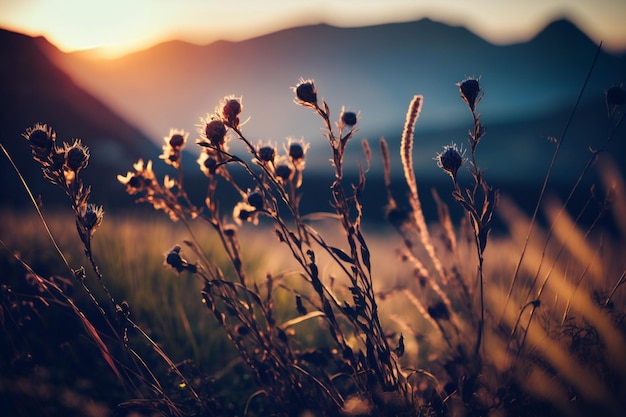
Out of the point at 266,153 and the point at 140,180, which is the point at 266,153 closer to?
the point at 266,153

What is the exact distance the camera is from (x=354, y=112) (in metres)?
1.65

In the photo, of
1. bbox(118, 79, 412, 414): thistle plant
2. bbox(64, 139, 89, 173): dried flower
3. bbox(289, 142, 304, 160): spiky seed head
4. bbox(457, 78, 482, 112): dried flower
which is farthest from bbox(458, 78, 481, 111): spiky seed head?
bbox(64, 139, 89, 173): dried flower

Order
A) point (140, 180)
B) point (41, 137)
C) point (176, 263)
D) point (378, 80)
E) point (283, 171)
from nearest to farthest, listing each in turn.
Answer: point (41, 137) < point (176, 263) < point (283, 171) < point (140, 180) < point (378, 80)

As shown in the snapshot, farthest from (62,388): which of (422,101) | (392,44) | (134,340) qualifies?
(392,44)

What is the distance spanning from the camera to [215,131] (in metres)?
1.46

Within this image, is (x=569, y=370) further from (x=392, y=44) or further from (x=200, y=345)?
(x=392, y=44)

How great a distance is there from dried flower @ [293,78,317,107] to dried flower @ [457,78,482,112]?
46cm

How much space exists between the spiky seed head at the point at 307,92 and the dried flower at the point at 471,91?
1.51 ft

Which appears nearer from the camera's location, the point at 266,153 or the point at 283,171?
the point at 266,153

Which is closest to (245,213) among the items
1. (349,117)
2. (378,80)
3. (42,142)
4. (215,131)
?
(215,131)

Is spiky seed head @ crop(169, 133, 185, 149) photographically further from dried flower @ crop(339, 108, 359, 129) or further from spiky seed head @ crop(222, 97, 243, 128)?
dried flower @ crop(339, 108, 359, 129)

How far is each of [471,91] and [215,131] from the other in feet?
2.62

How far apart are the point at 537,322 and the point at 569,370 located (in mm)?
384

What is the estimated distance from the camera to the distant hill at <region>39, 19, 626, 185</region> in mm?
3109
